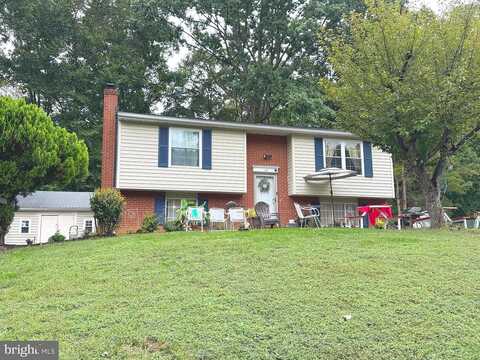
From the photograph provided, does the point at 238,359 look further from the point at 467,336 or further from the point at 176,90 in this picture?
the point at 176,90

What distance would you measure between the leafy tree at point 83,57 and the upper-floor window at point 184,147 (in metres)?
10.1

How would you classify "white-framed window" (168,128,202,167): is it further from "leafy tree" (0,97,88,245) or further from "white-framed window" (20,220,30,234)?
"white-framed window" (20,220,30,234)

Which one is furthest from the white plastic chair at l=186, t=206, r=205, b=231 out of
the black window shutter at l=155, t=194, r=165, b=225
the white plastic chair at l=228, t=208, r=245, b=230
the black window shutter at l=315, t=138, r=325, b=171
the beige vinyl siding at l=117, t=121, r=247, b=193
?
the black window shutter at l=315, t=138, r=325, b=171

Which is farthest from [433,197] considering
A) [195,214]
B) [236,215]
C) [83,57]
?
[83,57]

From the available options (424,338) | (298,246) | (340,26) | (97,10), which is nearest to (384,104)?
(298,246)

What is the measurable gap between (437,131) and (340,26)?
12.8 meters

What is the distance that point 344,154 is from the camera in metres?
16.0

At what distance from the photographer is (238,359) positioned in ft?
11.6

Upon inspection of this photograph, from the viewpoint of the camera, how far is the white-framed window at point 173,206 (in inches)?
555

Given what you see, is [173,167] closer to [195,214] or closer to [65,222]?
[195,214]

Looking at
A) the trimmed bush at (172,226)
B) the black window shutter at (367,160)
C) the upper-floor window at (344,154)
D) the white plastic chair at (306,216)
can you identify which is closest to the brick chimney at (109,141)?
the trimmed bush at (172,226)

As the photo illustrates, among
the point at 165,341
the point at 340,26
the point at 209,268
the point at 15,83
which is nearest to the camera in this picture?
the point at 165,341

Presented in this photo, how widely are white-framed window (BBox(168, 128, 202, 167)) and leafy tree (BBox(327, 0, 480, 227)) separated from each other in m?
5.08

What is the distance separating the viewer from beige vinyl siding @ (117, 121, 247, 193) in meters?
13.3
